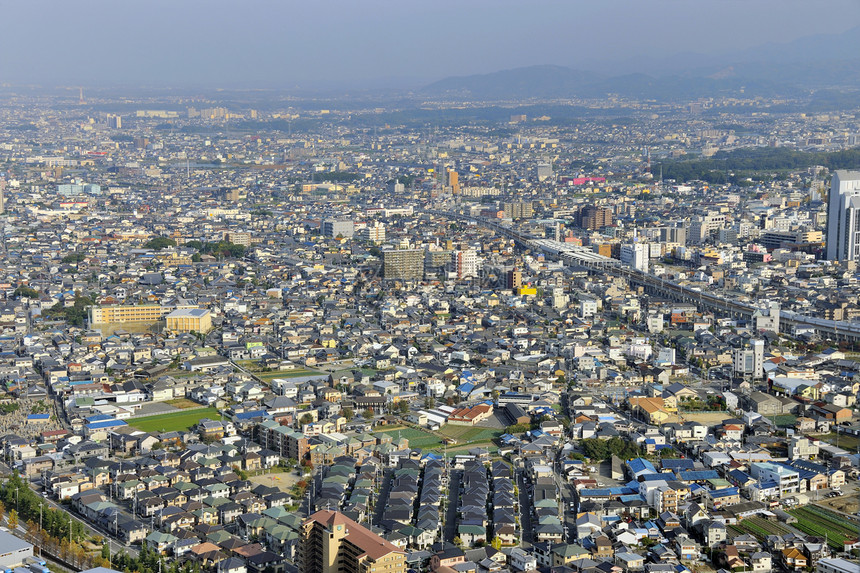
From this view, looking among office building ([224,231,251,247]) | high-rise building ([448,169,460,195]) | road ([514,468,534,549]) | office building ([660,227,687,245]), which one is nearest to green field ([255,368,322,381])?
road ([514,468,534,549])

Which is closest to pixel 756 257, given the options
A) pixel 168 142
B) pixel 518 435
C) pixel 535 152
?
pixel 518 435

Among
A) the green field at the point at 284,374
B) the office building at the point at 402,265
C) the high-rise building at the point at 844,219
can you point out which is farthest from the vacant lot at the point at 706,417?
the high-rise building at the point at 844,219

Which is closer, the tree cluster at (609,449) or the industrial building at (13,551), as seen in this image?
the industrial building at (13,551)

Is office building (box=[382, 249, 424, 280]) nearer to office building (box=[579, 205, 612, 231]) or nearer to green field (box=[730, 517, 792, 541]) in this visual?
office building (box=[579, 205, 612, 231])

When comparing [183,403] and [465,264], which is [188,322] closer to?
[183,403]

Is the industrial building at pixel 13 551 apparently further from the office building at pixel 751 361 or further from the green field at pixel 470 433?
the office building at pixel 751 361

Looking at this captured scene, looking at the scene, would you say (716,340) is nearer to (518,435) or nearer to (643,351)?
(643,351)

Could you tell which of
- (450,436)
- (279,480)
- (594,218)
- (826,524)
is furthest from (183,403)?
(594,218)
